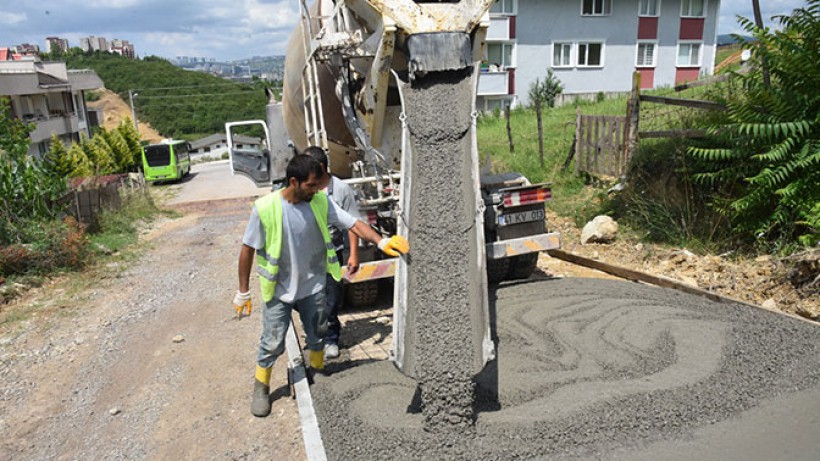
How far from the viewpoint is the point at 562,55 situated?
28453 millimetres

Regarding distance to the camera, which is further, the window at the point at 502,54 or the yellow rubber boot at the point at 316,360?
the window at the point at 502,54

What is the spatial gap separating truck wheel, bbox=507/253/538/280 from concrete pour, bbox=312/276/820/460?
4.21 feet

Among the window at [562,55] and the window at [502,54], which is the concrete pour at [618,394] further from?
the window at [562,55]

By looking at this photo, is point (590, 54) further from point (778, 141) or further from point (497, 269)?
point (497, 269)

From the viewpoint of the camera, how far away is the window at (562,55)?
28.2 meters

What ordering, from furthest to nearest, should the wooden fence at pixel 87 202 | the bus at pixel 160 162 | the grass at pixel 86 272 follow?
the bus at pixel 160 162 → the wooden fence at pixel 87 202 → the grass at pixel 86 272

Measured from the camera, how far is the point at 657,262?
6.75 m

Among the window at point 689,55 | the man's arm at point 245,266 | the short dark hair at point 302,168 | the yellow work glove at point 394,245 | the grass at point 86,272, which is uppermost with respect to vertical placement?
the window at point 689,55

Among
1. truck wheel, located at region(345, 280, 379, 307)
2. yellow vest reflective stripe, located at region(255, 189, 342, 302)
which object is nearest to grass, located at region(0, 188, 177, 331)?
truck wheel, located at region(345, 280, 379, 307)

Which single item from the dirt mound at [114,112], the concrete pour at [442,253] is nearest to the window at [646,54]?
the concrete pour at [442,253]

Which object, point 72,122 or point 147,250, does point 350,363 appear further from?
point 72,122

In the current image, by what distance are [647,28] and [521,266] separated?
26516mm

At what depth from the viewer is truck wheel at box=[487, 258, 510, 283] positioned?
626 cm

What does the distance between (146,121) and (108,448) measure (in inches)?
2834
